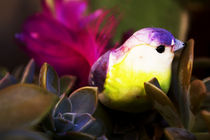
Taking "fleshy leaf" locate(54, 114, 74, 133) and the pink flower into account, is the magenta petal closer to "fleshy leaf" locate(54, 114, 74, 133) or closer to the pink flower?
the pink flower

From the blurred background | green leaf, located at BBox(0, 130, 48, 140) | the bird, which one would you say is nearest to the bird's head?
the bird

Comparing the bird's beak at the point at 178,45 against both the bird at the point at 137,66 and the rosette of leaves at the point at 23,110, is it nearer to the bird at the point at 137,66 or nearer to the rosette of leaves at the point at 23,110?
the bird at the point at 137,66

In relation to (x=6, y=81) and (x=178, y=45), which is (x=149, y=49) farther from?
(x=6, y=81)

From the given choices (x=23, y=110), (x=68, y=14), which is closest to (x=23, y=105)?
(x=23, y=110)

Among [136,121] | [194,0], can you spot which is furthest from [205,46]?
[136,121]

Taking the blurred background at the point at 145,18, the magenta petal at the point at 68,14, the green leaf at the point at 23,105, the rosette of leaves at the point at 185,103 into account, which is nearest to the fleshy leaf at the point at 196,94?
the rosette of leaves at the point at 185,103

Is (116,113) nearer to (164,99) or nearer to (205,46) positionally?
(164,99)
